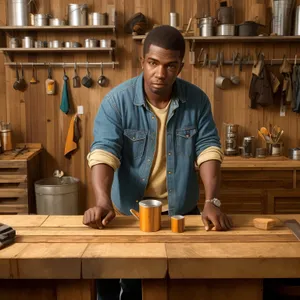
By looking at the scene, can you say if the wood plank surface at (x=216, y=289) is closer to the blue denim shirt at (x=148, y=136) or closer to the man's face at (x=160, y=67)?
the blue denim shirt at (x=148, y=136)

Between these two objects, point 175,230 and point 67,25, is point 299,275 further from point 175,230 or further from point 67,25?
point 67,25

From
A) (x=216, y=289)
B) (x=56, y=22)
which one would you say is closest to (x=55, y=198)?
(x=56, y=22)

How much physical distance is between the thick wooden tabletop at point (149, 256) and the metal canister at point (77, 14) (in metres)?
2.84

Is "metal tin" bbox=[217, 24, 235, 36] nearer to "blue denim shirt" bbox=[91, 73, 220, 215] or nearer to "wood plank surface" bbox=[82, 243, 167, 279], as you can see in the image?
"blue denim shirt" bbox=[91, 73, 220, 215]

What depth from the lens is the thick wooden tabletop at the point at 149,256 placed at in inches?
48.5

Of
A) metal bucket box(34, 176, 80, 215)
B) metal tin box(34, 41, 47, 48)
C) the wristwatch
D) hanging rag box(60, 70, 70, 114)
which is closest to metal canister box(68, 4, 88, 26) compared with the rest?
metal tin box(34, 41, 47, 48)

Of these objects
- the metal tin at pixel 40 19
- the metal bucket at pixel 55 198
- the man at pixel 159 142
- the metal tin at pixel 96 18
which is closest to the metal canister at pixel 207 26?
the metal tin at pixel 96 18

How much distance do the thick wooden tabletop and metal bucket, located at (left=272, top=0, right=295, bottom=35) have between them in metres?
2.91

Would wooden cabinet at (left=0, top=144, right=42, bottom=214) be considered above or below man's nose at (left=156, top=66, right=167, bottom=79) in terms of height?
below

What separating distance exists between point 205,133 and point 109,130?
0.43 meters

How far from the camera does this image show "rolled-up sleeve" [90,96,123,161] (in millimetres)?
1696

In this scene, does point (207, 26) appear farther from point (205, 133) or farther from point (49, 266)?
point (49, 266)

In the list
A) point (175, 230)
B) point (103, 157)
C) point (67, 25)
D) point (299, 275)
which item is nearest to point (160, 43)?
point (103, 157)

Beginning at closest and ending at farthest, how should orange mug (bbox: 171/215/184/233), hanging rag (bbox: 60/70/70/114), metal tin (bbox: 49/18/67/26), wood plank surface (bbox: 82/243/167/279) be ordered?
wood plank surface (bbox: 82/243/167/279), orange mug (bbox: 171/215/184/233), metal tin (bbox: 49/18/67/26), hanging rag (bbox: 60/70/70/114)
